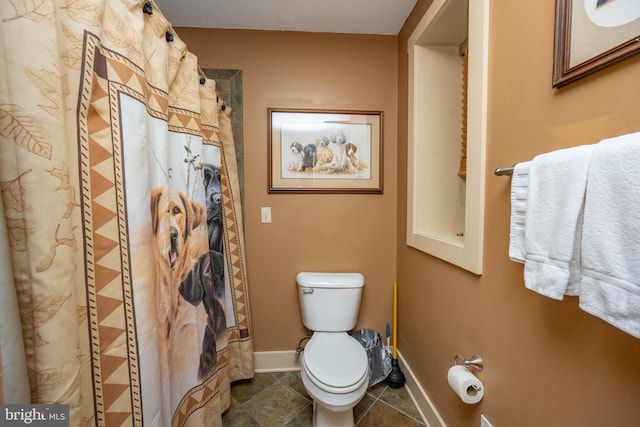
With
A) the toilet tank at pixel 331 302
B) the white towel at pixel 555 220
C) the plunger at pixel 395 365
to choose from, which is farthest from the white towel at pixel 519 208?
the plunger at pixel 395 365

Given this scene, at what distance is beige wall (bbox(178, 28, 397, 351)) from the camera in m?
1.70

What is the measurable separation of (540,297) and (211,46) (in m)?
2.18

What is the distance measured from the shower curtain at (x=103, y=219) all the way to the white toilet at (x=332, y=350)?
1.58ft

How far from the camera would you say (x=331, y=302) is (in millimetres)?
1598

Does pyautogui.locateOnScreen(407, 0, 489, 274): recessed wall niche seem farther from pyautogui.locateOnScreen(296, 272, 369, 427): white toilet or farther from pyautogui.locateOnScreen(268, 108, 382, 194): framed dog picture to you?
pyautogui.locateOnScreen(296, 272, 369, 427): white toilet

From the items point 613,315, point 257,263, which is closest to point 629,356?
point 613,315

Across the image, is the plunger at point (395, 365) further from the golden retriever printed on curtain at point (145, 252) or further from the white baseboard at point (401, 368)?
the golden retriever printed on curtain at point (145, 252)

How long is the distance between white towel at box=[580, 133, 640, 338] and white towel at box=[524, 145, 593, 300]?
0.02 metres

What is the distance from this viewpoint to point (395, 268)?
183cm

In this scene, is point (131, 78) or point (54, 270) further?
point (131, 78)

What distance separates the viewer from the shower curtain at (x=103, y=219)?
0.51m

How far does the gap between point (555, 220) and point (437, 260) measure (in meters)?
0.76

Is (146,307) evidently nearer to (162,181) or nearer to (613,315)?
(162,181)

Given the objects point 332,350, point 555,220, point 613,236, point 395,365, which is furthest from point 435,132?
point 395,365
